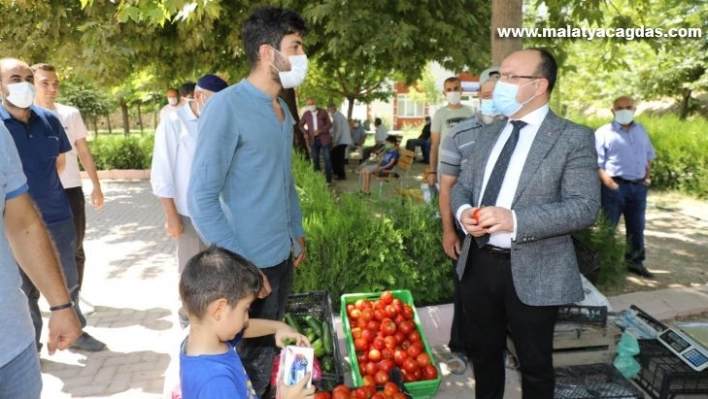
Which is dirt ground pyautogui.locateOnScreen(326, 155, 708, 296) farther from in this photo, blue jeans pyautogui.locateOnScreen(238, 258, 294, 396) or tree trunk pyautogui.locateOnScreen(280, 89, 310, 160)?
blue jeans pyautogui.locateOnScreen(238, 258, 294, 396)

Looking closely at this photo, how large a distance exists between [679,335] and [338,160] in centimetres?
1110

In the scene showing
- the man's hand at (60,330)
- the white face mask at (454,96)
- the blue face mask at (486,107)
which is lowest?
the man's hand at (60,330)

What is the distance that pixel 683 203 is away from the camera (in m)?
10.9

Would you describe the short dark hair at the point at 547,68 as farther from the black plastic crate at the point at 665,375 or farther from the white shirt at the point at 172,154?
the white shirt at the point at 172,154

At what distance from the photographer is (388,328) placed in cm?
376

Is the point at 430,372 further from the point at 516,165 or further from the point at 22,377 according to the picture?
the point at 22,377

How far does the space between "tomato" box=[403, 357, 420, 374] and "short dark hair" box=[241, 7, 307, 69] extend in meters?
2.26

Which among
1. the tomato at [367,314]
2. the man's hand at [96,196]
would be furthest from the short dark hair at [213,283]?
the man's hand at [96,196]

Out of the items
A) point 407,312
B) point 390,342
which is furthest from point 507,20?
point 390,342

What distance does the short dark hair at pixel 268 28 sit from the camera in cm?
248

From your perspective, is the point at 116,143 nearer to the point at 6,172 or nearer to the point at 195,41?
the point at 195,41

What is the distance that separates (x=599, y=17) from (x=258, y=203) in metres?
4.92

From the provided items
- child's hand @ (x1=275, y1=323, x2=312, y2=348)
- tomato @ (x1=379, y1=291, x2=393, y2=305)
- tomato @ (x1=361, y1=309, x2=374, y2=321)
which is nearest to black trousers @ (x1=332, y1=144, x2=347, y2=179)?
tomato @ (x1=379, y1=291, x2=393, y2=305)

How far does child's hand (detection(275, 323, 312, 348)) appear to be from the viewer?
6.95 ft
